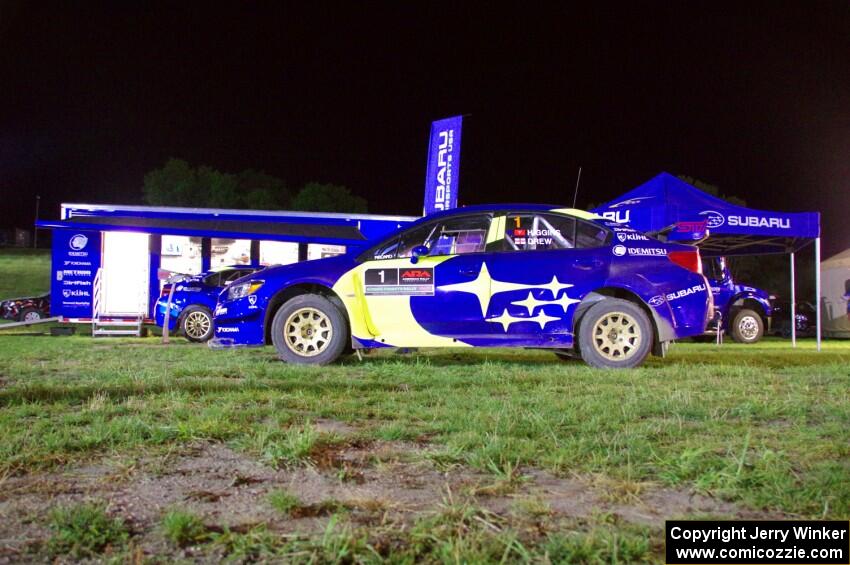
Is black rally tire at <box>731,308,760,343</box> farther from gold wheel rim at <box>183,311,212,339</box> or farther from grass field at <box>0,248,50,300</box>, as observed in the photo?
grass field at <box>0,248,50,300</box>

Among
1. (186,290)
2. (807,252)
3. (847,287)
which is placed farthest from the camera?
(807,252)

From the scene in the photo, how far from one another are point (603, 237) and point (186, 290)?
869 cm

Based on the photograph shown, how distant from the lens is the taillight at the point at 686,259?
21.8ft

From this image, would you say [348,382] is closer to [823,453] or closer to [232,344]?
[232,344]

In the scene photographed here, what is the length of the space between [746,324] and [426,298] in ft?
33.4

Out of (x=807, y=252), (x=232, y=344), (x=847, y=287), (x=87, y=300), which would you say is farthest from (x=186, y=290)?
(x=807, y=252)

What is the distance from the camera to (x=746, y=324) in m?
14.2

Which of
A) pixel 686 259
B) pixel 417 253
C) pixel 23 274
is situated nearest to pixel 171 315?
pixel 417 253

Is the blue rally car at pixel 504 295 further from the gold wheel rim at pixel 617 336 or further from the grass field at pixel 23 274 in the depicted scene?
the grass field at pixel 23 274

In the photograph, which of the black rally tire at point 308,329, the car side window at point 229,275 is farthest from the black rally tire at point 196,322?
the black rally tire at point 308,329

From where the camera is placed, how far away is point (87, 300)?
14945 mm

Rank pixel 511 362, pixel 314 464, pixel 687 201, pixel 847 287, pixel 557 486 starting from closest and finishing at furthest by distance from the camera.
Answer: pixel 557 486, pixel 314 464, pixel 511 362, pixel 687 201, pixel 847 287

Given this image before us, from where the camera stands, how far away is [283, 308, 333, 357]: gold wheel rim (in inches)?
263

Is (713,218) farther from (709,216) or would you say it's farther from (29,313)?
(29,313)
